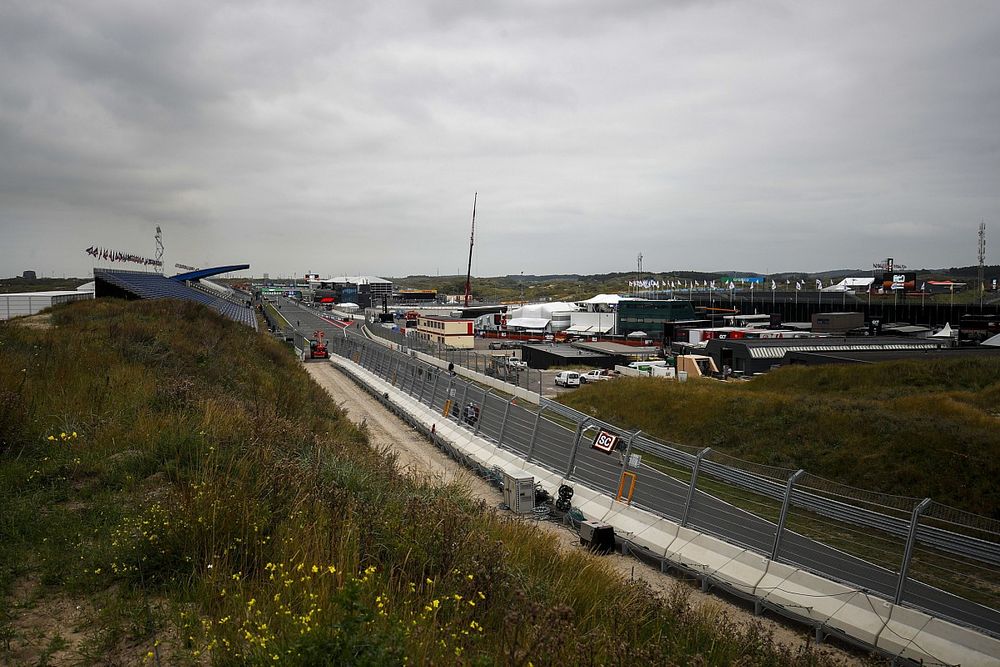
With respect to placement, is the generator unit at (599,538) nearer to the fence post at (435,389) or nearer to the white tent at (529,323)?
the fence post at (435,389)

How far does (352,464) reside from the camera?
8.40 meters

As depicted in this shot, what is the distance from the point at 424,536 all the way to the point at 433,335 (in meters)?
69.2

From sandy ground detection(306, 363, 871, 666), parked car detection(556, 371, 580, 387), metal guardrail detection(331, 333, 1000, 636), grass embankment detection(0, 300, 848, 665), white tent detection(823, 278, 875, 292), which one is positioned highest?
white tent detection(823, 278, 875, 292)

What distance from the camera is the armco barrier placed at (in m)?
7.11

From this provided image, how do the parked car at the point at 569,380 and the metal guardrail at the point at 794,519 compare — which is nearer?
the metal guardrail at the point at 794,519

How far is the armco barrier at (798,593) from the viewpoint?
23.3ft

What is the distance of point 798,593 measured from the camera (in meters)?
8.38

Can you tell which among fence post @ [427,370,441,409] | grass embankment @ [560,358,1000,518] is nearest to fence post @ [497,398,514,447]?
fence post @ [427,370,441,409]

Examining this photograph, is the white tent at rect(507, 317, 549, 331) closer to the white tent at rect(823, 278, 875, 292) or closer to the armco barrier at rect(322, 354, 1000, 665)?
the white tent at rect(823, 278, 875, 292)

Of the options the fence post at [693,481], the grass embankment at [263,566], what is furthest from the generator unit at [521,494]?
the grass embankment at [263,566]

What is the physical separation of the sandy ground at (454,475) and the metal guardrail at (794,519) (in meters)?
1.14

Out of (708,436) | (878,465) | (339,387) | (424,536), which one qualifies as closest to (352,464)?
(424,536)

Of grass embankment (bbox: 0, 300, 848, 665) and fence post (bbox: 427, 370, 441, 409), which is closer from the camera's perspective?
grass embankment (bbox: 0, 300, 848, 665)

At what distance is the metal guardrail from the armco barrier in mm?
232
